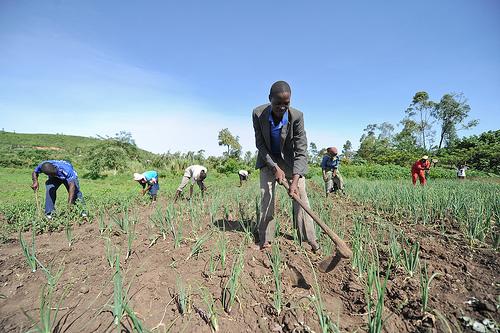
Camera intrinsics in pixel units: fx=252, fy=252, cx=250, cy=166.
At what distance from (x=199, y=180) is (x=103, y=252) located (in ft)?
15.3

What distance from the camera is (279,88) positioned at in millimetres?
2572

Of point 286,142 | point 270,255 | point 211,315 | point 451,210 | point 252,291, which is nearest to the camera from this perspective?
point 211,315

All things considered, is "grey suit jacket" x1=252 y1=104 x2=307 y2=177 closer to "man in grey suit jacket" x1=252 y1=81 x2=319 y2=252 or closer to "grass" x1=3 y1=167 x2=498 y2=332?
"man in grey suit jacket" x1=252 y1=81 x2=319 y2=252

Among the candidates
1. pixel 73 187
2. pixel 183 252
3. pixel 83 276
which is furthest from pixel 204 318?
pixel 73 187

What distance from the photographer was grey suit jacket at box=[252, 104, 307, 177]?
115 inches

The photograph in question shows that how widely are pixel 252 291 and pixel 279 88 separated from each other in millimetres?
1916

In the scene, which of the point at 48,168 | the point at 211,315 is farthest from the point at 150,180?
the point at 211,315

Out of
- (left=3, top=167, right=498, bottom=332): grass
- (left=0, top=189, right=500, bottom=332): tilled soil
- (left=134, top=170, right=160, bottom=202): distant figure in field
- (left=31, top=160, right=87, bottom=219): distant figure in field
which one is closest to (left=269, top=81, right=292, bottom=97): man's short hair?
(left=3, top=167, right=498, bottom=332): grass

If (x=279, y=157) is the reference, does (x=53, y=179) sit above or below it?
below

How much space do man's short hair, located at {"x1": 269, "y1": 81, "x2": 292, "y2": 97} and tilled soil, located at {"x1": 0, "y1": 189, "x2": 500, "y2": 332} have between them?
171 cm

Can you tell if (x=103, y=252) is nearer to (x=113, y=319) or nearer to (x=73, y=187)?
(x=113, y=319)

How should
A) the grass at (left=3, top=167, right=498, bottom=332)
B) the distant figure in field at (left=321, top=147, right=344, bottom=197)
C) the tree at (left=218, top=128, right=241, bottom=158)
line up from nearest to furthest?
the grass at (left=3, top=167, right=498, bottom=332) → the distant figure in field at (left=321, top=147, right=344, bottom=197) → the tree at (left=218, top=128, right=241, bottom=158)

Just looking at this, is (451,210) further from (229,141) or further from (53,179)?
(229,141)

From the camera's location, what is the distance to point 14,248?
3.69 m
